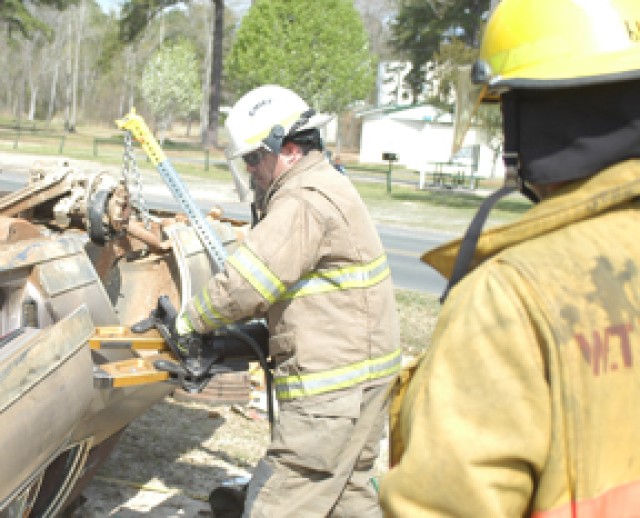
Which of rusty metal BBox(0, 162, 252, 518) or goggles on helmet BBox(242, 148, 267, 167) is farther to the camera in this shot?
goggles on helmet BBox(242, 148, 267, 167)

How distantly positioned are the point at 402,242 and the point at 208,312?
42.6 feet

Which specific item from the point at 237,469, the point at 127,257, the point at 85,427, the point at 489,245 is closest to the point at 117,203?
the point at 127,257

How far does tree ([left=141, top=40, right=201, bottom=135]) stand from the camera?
158ft

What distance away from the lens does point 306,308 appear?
3.41m

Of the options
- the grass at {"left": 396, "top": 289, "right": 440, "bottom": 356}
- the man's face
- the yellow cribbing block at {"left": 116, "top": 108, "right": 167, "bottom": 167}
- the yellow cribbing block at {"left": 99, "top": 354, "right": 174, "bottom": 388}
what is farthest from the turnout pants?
the grass at {"left": 396, "top": 289, "right": 440, "bottom": 356}

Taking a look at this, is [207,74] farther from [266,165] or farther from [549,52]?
[549,52]

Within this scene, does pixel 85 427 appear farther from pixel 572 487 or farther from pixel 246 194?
pixel 572 487

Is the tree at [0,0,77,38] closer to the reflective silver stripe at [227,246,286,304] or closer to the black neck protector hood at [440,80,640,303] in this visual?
the reflective silver stripe at [227,246,286,304]

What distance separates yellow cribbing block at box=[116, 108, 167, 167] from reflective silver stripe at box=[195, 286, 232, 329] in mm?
1702

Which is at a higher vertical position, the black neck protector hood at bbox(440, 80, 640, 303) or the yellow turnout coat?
the black neck protector hood at bbox(440, 80, 640, 303)

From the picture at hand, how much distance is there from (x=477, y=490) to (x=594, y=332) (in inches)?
11.8

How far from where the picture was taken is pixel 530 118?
1.51 meters

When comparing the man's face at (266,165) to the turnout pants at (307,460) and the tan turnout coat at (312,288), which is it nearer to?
the tan turnout coat at (312,288)

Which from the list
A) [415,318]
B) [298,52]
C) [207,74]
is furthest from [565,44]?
[207,74]
